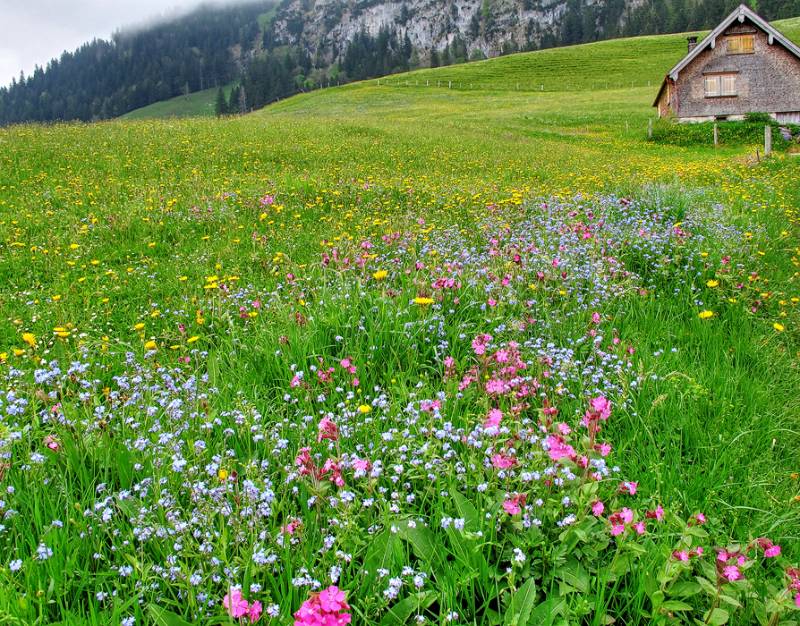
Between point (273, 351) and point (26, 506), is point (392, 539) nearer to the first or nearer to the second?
point (26, 506)

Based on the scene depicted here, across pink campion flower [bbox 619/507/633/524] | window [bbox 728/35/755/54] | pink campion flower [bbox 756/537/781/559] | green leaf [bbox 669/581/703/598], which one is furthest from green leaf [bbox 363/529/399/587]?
window [bbox 728/35/755/54]

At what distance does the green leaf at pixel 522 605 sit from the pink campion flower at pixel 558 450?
605mm

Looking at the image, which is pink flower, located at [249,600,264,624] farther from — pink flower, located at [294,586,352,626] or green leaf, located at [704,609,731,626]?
green leaf, located at [704,609,731,626]

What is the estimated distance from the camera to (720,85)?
41.9m

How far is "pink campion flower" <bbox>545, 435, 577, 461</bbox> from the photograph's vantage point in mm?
2529

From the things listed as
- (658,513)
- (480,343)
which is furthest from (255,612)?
(480,343)

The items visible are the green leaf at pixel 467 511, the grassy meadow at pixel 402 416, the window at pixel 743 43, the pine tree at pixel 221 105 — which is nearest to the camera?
the grassy meadow at pixel 402 416

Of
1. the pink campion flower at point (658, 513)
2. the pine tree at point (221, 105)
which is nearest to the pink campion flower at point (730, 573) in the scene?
the pink campion flower at point (658, 513)

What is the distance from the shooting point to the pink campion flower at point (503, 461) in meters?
2.55

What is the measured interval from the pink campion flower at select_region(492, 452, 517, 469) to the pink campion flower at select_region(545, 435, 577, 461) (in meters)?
0.18

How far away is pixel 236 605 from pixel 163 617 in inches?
12.7

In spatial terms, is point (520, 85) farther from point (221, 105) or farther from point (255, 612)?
point (221, 105)

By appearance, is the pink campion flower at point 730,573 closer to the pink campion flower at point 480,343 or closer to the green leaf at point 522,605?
the green leaf at point 522,605

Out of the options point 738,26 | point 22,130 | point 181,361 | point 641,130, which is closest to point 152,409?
point 181,361
